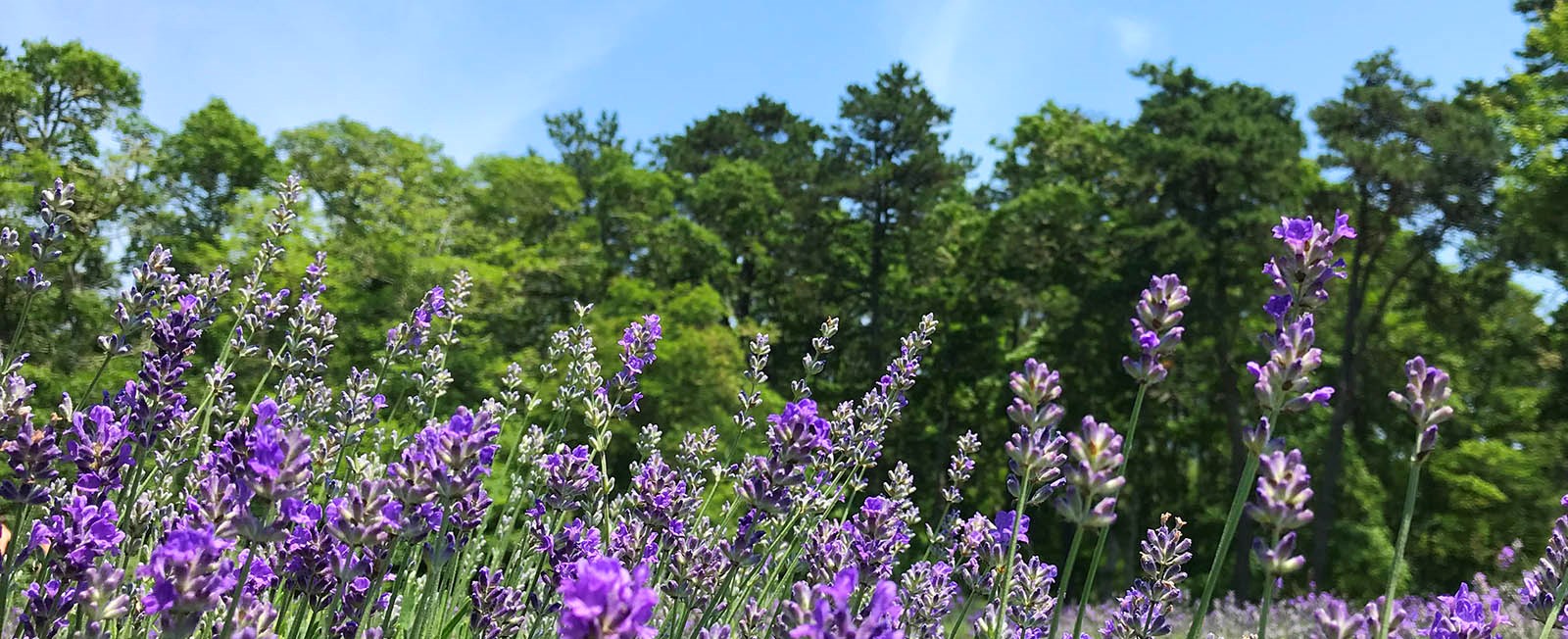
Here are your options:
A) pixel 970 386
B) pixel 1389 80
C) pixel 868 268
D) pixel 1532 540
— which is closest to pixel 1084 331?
pixel 970 386

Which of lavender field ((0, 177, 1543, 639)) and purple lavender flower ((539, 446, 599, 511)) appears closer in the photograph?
lavender field ((0, 177, 1543, 639))

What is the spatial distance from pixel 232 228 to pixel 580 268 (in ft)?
22.9

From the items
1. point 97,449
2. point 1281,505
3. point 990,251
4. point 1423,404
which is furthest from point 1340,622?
point 990,251

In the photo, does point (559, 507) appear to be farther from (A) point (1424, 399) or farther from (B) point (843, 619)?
(A) point (1424, 399)

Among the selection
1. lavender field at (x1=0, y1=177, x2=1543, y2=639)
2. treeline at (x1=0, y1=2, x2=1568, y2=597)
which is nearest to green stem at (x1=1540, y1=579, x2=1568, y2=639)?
lavender field at (x1=0, y1=177, x2=1543, y2=639)

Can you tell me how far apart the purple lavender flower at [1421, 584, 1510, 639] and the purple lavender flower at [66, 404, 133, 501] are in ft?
9.16

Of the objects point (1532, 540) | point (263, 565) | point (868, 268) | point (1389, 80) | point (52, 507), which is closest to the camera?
point (263, 565)

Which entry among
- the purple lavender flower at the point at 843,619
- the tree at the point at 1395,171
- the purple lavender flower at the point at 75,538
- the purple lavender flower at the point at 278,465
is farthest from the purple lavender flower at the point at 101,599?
the tree at the point at 1395,171

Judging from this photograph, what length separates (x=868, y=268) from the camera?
23.1m

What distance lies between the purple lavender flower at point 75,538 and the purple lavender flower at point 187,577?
490 millimetres

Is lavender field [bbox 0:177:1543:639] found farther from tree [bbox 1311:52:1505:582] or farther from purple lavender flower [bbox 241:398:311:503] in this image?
tree [bbox 1311:52:1505:582]

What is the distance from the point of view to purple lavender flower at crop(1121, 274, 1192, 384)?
1729 mm

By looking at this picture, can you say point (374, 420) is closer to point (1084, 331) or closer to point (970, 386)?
point (1084, 331)

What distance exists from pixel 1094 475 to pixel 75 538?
189 centimetres
